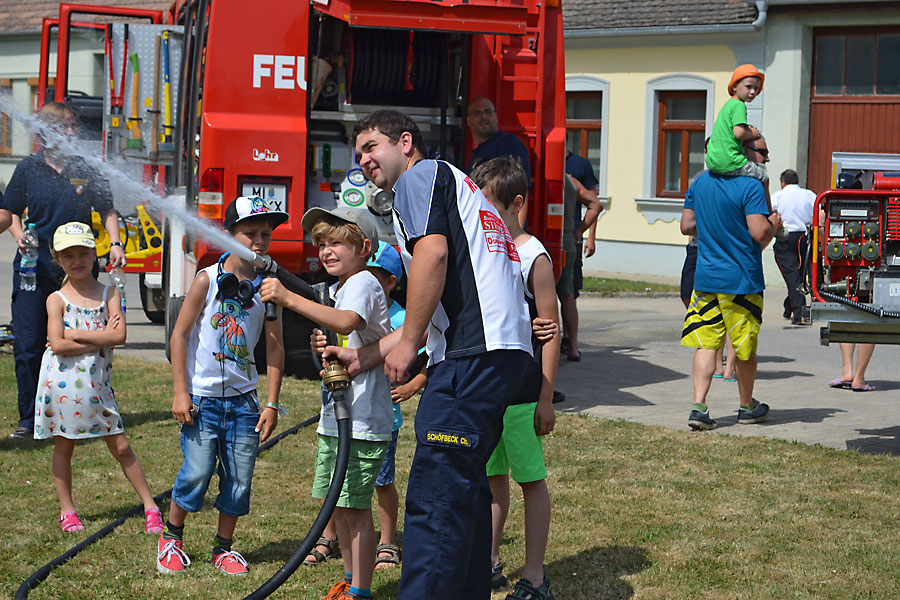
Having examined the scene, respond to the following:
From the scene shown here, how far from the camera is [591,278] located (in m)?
22.1

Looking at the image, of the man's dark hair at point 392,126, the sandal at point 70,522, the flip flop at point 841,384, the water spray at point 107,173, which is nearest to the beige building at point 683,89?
the flip flop at point 841,384

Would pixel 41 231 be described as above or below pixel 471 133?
below

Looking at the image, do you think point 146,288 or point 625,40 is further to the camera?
point 625,40

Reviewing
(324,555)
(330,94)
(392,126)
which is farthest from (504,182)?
(330,94)

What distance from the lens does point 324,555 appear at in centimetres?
558

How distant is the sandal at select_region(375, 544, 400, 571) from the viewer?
546cm

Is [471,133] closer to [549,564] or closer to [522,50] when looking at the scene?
[522,50]

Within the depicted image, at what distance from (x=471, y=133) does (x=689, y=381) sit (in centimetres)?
304

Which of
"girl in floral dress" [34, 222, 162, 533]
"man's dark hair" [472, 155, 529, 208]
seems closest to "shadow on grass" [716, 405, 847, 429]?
"man's dark hair" [472, 155, 529, 208]

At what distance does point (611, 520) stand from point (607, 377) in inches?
192

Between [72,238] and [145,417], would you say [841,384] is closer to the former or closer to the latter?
[145,417]

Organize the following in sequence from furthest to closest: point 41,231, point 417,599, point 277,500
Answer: point 41,231 < point 277,500 < point 417,599

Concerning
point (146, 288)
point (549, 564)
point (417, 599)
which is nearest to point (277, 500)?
point (549, 564)

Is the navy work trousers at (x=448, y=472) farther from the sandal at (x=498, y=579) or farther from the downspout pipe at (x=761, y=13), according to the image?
the downspout pipe at (x=761, y=13)
